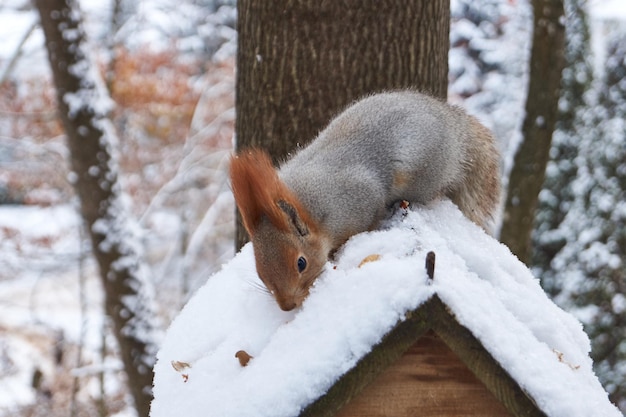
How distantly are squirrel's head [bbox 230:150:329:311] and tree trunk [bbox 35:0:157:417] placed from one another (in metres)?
2.42

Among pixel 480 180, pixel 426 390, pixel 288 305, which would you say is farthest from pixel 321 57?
pixel 426 390

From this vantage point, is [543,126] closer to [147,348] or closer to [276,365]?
[147,348]

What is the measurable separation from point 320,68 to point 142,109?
4837 mm

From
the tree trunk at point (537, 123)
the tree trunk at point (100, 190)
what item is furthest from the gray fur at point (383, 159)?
the tree trunk at point (100, 190)

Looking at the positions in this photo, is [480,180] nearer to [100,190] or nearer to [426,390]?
[426,390]

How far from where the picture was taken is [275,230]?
149 cm

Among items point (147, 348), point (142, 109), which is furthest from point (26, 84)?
point (147, 348)

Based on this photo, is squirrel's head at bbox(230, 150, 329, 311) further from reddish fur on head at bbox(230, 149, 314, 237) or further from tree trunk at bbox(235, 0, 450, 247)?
tree trunk at bbox(235, 0, 450, 247)

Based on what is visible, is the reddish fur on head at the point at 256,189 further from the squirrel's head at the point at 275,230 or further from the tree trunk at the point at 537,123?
the tree trunk at the point at 537,123

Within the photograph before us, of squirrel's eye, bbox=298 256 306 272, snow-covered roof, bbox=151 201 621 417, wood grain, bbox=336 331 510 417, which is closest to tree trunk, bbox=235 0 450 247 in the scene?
snow-covered roof, bbox=151 201 621 417

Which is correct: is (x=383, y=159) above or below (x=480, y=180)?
above

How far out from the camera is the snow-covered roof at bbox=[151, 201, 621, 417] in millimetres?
1180

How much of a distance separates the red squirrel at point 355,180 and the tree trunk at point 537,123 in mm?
1737

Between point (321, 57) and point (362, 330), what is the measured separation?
1282 mm
